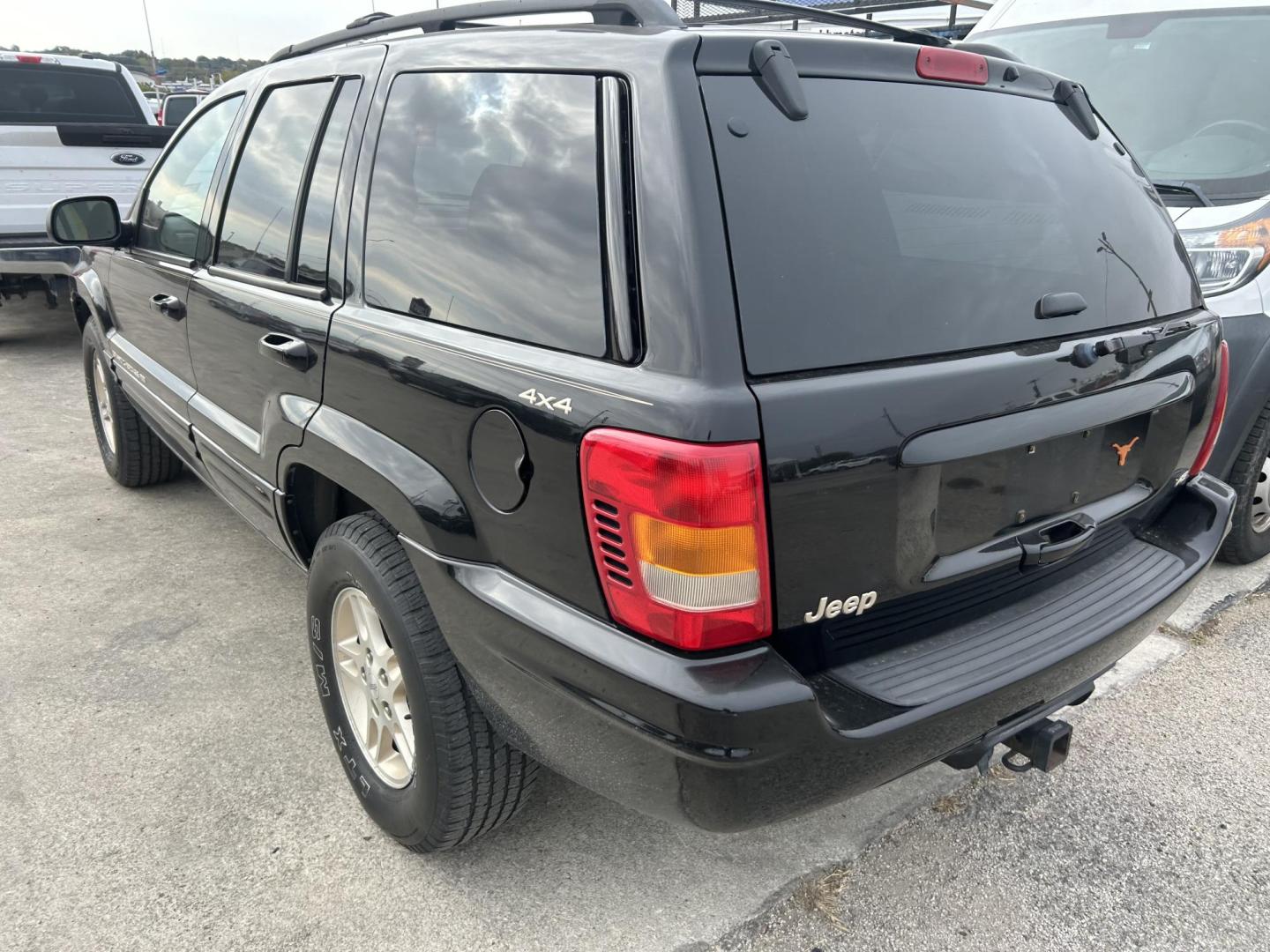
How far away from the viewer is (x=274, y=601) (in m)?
3.48

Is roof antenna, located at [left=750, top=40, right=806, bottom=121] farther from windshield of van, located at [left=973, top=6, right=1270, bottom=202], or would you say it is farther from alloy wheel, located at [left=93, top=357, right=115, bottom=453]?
alloy wheel, located at [left=93, top=357, right=115, bottom=453]

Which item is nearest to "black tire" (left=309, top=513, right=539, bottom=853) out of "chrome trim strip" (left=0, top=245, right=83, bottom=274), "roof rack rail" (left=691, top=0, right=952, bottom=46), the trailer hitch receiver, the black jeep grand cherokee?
the black jeep grand cherokee

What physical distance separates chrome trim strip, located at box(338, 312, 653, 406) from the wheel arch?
209 mm

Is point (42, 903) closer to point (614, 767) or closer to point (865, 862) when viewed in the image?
point (614, 767)

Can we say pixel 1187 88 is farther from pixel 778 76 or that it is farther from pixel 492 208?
pixel 492 208

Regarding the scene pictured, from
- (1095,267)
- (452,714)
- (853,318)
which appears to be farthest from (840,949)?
(1095,267)

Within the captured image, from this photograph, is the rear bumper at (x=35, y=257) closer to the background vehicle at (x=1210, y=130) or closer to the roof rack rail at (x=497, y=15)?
the roof rack rail at (x=497, y=15)

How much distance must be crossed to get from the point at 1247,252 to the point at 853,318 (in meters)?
2.59

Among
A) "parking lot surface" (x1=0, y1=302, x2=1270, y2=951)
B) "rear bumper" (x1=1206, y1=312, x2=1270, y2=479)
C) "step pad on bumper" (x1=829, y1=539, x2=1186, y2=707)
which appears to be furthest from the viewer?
"rear bumper" (x1=1206, y1=312, x2=1270, y2=479)

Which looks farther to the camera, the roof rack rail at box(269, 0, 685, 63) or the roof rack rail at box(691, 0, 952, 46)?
the roof rack rail at box(691, 0, 952, 46)

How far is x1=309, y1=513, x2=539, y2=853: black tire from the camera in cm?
197

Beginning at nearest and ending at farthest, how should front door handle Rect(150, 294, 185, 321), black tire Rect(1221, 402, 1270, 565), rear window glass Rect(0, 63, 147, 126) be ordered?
front door handle Rect(150, 294, 185, 321)
black tire Rect(1221, 402, 1270, 565)
rear window glass Rect(0, 63, 147, 126)

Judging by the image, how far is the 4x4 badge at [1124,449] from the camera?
2.00 metres

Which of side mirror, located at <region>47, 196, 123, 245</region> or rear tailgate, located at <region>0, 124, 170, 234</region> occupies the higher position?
rear tailgate, located at <region>0, 124, 170, 234</region>
